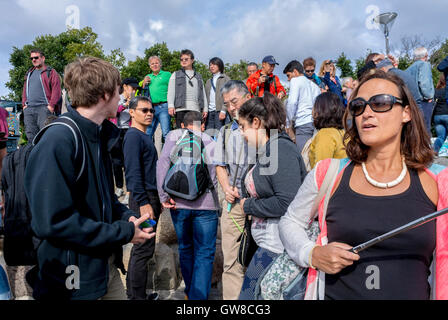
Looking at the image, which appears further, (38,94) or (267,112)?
(38,94)

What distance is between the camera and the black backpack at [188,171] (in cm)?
400

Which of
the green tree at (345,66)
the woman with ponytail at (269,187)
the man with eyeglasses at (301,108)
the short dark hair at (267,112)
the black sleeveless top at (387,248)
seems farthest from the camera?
the green tree at (345,66)

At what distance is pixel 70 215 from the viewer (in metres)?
1.81

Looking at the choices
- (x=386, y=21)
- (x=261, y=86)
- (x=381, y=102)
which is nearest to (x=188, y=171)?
(x=381, y=102)

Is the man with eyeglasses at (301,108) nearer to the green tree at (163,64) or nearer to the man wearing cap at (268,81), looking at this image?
the man wearing cap at (268,81)

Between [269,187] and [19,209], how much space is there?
6.14 ft

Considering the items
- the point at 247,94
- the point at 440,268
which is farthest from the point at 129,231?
the point at 247,94

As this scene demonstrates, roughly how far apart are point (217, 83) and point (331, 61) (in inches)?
105

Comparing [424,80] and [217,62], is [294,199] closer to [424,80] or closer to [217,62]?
[424,80]

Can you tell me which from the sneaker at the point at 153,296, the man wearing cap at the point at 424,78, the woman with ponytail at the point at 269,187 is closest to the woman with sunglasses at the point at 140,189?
the sneaker at the point at 153,296

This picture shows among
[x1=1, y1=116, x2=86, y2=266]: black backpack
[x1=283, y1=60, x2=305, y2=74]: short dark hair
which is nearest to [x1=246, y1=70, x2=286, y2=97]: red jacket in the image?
[x1=283, y1=60, x2=305, y2=74]: short dark hair

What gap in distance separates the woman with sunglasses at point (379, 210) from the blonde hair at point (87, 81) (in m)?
1.34

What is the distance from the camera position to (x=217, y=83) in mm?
8172
